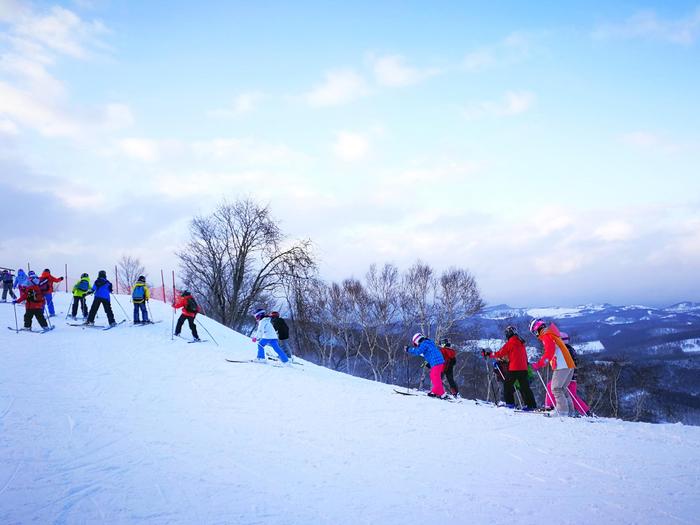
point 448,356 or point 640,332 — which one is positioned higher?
point 448,356

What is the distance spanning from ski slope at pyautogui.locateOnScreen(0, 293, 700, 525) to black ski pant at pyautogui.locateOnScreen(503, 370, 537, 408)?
1.16 meters

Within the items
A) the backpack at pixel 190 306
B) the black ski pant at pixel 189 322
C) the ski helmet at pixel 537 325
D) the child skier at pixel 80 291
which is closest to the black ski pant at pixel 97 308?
the child skier at pixel 80 291

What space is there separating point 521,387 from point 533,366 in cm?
73

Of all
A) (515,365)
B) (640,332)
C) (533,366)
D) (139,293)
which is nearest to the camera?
(515,365)

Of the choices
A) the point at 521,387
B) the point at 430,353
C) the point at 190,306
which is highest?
the point at 190,306

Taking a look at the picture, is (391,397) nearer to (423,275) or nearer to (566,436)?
(566,436)

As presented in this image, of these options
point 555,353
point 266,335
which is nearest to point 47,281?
point 266,335

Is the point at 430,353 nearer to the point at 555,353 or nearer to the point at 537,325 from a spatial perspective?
the point at 537,325

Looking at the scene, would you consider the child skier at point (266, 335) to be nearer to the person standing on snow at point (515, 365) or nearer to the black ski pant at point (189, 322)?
the black ski pant at point (189, 322)

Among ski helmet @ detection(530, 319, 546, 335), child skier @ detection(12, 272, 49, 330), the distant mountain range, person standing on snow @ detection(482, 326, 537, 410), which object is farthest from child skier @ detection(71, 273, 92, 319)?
the distant mountain range

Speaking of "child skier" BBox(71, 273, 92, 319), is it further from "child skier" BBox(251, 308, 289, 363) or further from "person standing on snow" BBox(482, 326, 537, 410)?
"person standing on snow" BBox(482, 326, 537, 410)

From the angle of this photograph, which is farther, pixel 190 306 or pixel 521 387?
→ pixel 190 306

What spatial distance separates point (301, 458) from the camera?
5.26 metres

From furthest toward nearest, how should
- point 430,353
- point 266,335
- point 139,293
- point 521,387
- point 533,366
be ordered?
1. point 139,293
2. point 266,335
3. point 430,353
4. point 533,366
5. point 521,387
